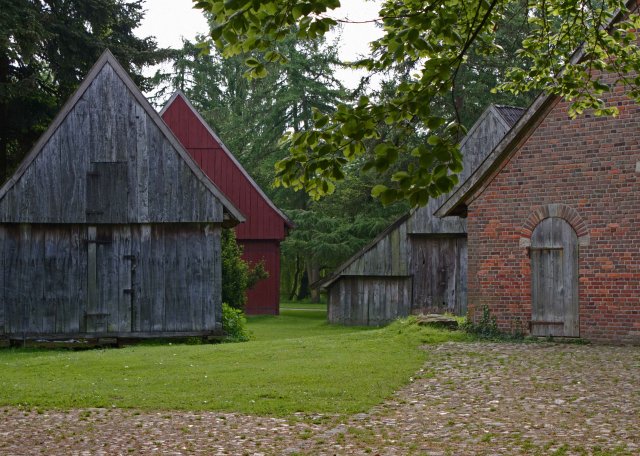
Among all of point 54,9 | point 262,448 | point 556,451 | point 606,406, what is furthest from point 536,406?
point 54,9

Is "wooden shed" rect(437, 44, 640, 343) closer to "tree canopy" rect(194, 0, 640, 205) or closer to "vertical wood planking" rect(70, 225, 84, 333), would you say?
"vertical wood planking" rect(70, 225, 84, 333)

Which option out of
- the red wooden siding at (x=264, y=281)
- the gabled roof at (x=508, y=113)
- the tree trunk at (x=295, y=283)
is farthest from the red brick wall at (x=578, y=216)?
the tree trunk at (x=295, y=283)

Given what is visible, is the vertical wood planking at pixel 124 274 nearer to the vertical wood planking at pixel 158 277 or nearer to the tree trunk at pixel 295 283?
the vertical wood planking at pixel 158 277

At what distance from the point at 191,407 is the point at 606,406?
4997 millimetres

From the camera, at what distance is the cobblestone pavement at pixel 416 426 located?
9.55 m

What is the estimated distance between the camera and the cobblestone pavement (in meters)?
9.55

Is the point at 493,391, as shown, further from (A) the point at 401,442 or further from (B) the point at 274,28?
(B) the point at 274,28

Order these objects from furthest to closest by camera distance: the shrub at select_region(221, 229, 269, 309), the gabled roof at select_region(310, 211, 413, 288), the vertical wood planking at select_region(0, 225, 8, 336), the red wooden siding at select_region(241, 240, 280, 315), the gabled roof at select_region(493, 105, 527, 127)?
the red wooden siding at select_region(241, 240, 280, 315)
the gabled roof at select_region(310, 211, 413, 288)
the gabled roof at select_region(493, 105, 527, 127)
the shrub at select_region(221, 229, 269, 309)
the vertical wood planking at select_region(0, 225, 8, 336)

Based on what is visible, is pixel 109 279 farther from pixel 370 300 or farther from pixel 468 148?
pixel 468 148

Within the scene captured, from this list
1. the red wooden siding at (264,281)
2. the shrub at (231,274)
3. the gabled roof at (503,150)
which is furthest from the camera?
the red wooden siding at (264,281)

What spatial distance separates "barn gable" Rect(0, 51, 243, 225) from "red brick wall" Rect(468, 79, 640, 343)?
592 centimetres

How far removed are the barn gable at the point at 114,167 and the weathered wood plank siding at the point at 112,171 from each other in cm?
2

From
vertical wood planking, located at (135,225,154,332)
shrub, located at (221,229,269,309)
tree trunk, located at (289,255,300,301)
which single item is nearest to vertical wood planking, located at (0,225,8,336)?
vertical wood planking, located at (135,225,154,332)

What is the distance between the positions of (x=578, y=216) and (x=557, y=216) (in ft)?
1.46
